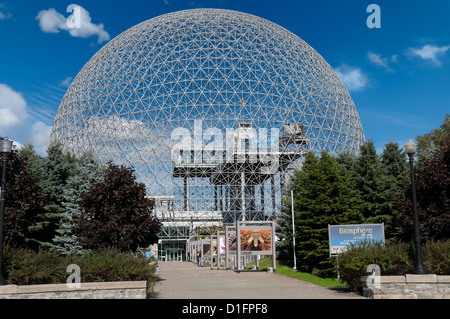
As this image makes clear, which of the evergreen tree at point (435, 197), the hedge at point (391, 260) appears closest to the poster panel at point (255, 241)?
the evergreen tree at point (435, 197)

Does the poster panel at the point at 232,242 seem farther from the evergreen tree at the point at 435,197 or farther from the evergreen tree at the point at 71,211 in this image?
the evergreen tree at the point at 435,197

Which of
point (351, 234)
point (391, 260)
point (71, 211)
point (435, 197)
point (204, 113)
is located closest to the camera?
point (391, 260)

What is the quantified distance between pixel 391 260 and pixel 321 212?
1002 centimetres

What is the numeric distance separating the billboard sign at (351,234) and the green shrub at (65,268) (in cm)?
816

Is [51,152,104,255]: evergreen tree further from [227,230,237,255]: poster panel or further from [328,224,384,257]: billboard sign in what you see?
[328,224,384,257]: billboard sign

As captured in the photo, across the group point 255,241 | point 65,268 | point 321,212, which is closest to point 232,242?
point 255,241

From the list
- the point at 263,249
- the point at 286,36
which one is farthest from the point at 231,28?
the point at 263,249

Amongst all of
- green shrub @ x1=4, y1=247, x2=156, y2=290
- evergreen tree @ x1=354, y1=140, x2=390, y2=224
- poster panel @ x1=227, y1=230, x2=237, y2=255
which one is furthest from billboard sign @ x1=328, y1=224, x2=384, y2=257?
poster panel @ x1=227, y1=230, x2=237, y2=255

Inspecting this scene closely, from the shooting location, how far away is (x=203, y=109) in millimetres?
41719

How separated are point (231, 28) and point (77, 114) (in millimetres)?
19977

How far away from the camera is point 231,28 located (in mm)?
47250

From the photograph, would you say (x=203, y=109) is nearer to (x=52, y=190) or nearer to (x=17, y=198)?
(x=52, y=190)

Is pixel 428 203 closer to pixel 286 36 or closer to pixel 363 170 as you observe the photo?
pixel 363 170

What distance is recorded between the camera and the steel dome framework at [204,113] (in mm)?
41781
